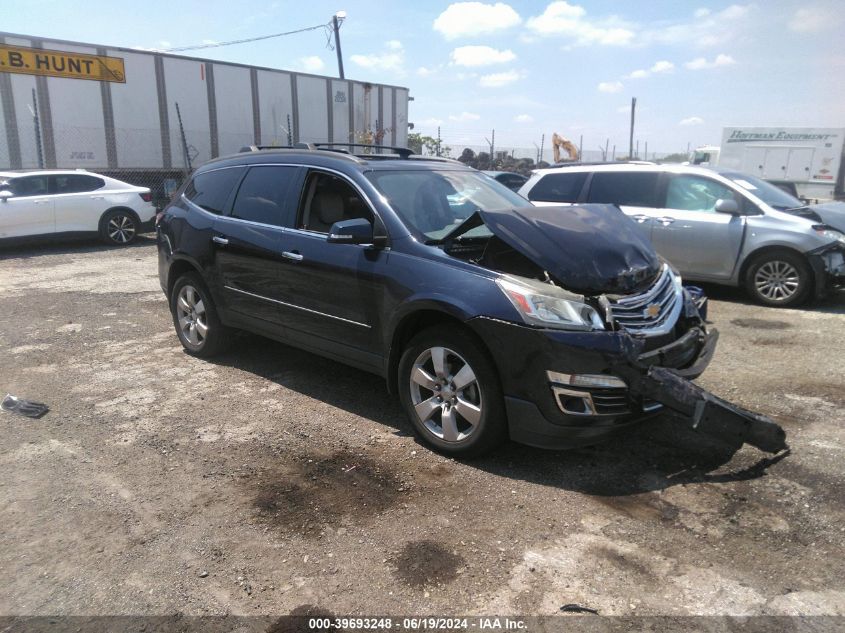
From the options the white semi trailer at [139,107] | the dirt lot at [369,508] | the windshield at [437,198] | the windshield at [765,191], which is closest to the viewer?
the dirt lot at [369,508]

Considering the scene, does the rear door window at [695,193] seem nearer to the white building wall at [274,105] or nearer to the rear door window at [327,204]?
the rear door window at [327,204]

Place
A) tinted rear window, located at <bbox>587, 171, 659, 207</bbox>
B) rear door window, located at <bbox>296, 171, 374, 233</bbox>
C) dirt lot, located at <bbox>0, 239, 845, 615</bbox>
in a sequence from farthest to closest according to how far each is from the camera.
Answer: tinted rear window, located at <bbox>587, 171, 659, 207</bbox> < rear door window, located at <bbox>296, 171, 374, 233</bbox> < dirt lot, located at <bbox>0, 239, 845, 615</bbox>

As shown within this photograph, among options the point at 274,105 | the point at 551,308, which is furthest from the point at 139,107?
the point at 551,308

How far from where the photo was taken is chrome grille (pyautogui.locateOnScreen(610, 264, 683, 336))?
3.60 m

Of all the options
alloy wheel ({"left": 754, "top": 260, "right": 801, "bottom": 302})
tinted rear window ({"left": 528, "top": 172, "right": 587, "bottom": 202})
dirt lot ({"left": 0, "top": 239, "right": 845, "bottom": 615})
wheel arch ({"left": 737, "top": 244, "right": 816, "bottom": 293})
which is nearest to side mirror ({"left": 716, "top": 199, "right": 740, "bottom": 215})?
wheel arch ({"left": 737, "top": 244, "right": 816, "bottom": 293})

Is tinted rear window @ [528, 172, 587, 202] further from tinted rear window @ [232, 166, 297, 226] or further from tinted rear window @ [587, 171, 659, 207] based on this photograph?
tinted rear window @ [232, 166, 297, 226]

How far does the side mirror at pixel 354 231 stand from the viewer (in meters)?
4.01

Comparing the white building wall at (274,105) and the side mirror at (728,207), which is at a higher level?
the white building wall at (274,105)

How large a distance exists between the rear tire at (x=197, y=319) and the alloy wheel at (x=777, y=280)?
20.8 feet

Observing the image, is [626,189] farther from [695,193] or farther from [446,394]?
[446,394]

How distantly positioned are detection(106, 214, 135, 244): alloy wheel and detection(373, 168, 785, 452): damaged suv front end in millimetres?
11203

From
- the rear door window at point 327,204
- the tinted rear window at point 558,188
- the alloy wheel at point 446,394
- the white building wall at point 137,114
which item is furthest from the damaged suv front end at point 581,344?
the white building wall at point 137,114

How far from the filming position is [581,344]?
131 inches

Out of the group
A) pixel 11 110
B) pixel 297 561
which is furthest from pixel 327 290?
pixel 11 110
